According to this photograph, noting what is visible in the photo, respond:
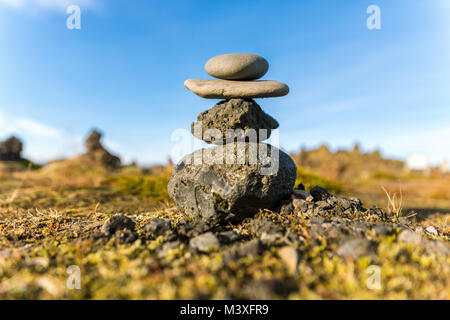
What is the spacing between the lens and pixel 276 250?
2.81 meters

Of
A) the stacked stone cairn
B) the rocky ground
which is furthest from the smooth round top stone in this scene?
the rocky ground

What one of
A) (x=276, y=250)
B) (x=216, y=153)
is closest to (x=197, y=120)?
(x=216, y=153)

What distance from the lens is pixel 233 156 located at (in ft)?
13.1

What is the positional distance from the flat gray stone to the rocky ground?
1.93 metres

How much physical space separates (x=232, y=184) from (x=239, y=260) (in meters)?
1.46

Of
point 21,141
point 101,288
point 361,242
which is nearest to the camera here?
point 101,288

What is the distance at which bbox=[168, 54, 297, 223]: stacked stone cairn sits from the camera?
3.93 m

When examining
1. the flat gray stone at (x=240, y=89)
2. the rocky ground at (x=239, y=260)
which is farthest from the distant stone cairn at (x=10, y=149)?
the flat gray stone at (x=240, y=89)

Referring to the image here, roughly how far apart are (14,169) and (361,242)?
59.1 feet

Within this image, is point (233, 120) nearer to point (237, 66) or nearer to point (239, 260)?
point (237, 66)

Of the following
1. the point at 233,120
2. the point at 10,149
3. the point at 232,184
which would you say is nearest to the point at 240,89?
the point at 233,120

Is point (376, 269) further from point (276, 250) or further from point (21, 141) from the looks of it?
point (21, 141)

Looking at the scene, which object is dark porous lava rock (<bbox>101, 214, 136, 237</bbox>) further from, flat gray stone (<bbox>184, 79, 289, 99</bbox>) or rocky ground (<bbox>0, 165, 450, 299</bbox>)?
flat gray stone (<bbox>184, 79, 289, 99</bbox>)
